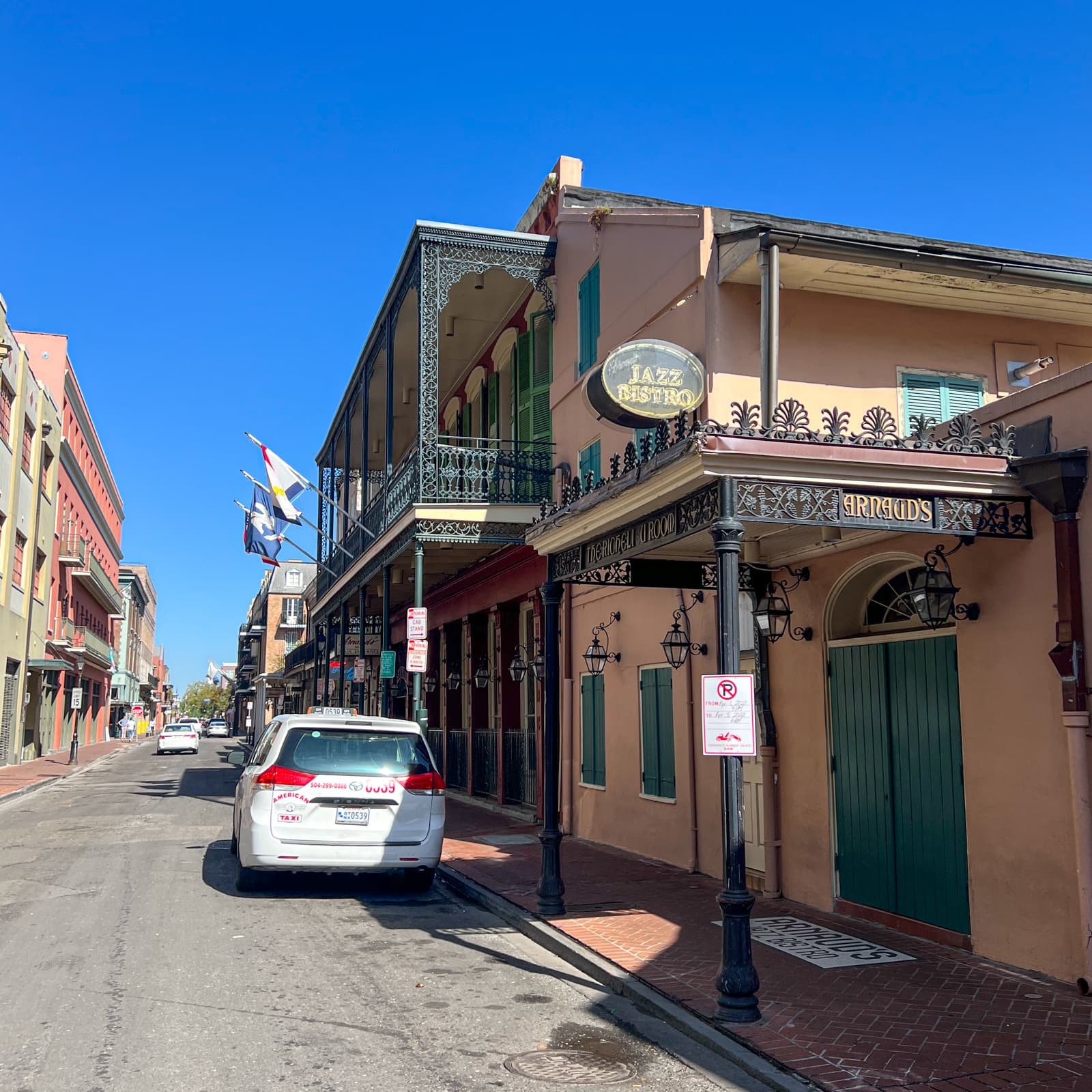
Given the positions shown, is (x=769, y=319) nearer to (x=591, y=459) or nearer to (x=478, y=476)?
(x=591, y=459)

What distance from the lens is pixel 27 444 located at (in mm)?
34125

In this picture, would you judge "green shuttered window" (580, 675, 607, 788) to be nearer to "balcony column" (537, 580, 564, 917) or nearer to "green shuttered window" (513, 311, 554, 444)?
"green shuttered window" (513, 311, 554, 444)

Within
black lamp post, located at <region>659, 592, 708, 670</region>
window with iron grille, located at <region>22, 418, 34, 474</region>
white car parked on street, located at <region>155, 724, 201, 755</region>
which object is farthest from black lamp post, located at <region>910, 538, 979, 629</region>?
white car parked on street, located at <region>155, 724, 201, 755</region>

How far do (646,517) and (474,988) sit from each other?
3.57m

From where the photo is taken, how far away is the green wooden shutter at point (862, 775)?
875 cm

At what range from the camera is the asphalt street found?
207 inches

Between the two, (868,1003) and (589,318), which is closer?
(868,1003)

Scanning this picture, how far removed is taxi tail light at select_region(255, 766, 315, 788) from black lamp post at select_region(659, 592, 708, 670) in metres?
3.96

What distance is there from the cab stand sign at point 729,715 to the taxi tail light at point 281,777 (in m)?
4.58

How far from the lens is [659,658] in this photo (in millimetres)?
12234

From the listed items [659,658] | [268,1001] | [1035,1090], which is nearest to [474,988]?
[268,1001]

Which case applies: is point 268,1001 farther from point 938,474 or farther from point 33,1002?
point 938,474

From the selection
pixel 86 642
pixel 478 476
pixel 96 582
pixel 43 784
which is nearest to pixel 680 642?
pixel 478 476

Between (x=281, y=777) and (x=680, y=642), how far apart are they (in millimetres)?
4309
